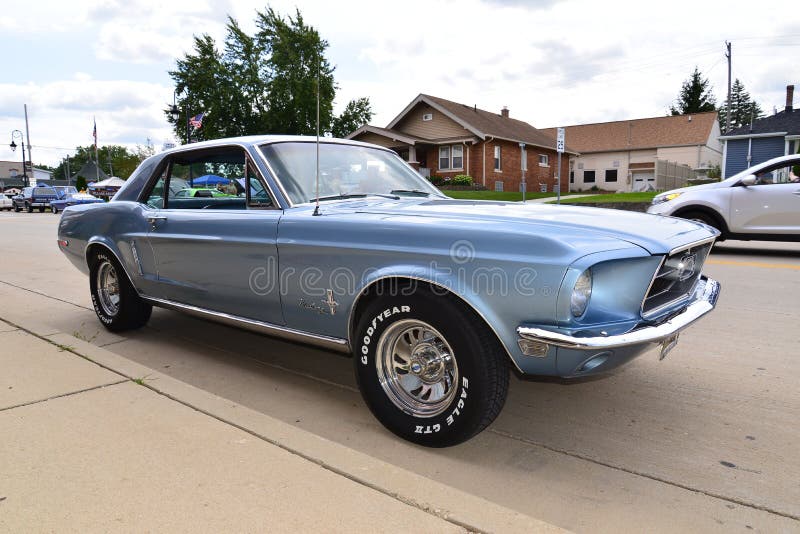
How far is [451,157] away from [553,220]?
103ft

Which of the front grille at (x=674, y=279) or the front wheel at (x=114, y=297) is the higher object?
the front grille at (x=674, y=279)

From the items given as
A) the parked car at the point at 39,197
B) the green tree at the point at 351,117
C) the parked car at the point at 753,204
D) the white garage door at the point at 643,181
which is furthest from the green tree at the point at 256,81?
the parked car at the point at 753,204

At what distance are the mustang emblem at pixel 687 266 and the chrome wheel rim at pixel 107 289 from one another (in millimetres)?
4411

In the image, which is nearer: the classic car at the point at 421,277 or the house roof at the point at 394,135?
the classic car at the point at 421,277

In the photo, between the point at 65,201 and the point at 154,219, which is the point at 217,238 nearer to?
the point at 154,219

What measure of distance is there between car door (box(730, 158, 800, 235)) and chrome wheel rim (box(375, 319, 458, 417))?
8.87 meters

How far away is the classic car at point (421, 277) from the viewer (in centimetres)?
247

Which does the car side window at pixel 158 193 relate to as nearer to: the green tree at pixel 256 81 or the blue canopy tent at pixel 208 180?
the blue canopy tent at pixel 208 180

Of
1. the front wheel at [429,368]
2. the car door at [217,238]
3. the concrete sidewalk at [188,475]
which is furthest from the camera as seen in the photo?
the car door at [217,238]

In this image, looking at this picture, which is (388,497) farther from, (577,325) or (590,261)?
(590,261)

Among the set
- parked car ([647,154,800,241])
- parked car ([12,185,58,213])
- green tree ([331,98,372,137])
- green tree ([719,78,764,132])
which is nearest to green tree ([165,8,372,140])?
green tree ([331,98,372,137])

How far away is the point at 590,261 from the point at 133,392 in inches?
108

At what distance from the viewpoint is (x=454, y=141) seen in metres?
32.4

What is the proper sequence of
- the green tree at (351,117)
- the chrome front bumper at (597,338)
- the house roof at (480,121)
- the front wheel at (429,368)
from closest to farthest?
1. the chrome front bumper at (597,338)
2. the front wheel at (429,368)
3. the house roof at (480,121)
4. the green tree at (351,117)
